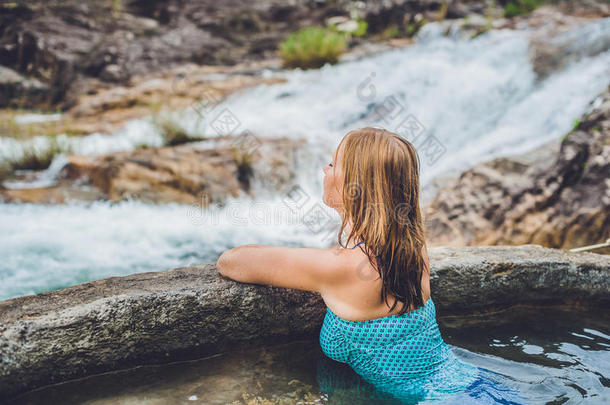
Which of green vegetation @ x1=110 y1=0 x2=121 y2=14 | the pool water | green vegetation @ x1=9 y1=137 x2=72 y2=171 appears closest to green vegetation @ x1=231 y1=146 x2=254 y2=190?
green vegetation @ x1=9 y1=137 x2=72 y2=171

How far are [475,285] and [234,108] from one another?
687 cm

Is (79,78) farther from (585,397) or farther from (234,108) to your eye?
(585,397)

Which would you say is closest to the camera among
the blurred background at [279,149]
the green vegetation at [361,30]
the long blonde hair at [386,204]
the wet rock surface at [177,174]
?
the long blonde hair at [386,204]

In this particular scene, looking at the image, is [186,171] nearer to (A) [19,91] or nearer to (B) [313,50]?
(B) [313,50]

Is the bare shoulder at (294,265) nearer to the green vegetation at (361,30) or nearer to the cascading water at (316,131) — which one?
the cascading water at (316,131)

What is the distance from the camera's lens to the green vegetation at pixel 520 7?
1187cm

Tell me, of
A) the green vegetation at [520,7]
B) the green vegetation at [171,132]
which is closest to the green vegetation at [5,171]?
the green vegetation at [171,132]

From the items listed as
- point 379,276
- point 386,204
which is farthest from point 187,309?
point 386,204

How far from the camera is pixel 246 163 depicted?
232 inches

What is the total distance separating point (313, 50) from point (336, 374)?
364 inches

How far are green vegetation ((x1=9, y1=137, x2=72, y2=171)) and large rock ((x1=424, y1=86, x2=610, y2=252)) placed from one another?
5026mm

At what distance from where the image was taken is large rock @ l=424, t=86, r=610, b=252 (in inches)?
154

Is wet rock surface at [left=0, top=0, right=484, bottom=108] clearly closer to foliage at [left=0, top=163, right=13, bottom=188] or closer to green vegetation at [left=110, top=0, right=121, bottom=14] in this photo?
green vegetation at [left=110, top=0, right=121, bottom=14]

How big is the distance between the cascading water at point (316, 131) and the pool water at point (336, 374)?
200 centimetres
